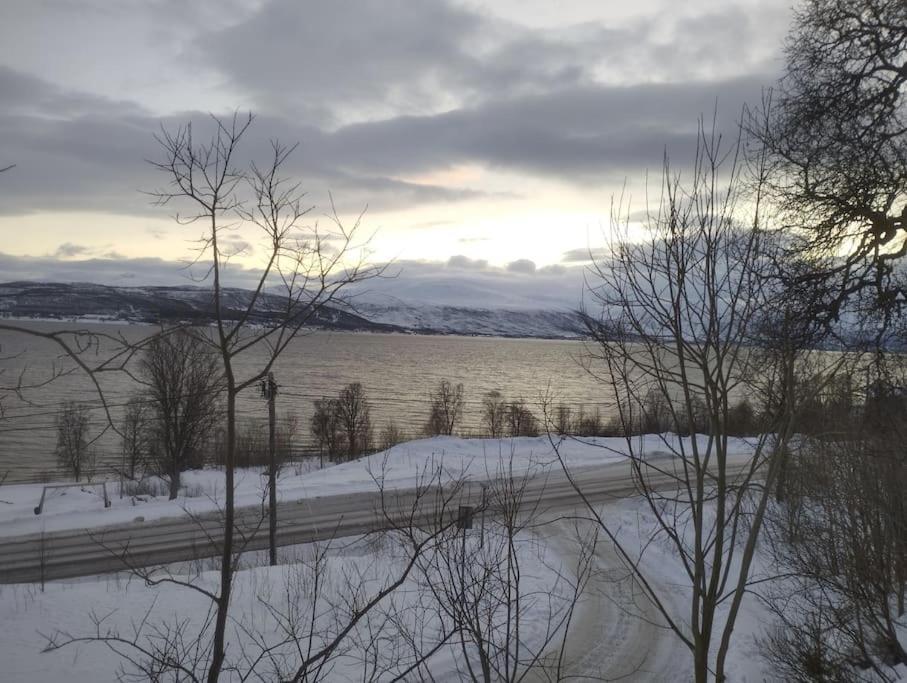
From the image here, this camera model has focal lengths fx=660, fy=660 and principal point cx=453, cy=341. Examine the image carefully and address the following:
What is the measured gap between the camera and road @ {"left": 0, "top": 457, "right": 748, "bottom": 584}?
60.6 feet

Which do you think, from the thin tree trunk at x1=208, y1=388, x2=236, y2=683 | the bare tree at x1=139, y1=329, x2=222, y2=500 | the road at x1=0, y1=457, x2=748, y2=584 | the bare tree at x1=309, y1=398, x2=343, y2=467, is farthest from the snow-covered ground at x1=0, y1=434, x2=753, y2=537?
the thin tree trunk at x1=208, y1=388, x2=236, y2=683

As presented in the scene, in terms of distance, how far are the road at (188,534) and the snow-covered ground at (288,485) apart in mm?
932

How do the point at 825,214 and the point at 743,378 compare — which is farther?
the point at 825,214

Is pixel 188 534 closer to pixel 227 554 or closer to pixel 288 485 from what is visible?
pixel 288 485

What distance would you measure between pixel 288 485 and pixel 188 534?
7.76 meters

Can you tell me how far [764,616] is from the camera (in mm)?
14195

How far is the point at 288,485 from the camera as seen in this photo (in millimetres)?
29297

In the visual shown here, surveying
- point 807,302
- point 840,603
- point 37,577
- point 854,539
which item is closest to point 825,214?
point 807,302

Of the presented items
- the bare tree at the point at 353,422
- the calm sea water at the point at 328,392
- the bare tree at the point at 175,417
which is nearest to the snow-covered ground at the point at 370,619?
the calm sea water at the point at 328,392

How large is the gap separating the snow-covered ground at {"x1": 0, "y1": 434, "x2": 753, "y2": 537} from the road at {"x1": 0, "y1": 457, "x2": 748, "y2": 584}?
93cm

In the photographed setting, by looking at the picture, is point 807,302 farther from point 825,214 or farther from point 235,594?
point 235,594

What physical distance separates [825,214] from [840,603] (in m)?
6.12

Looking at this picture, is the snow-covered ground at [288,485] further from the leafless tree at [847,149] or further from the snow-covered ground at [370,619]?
the leafless tree at [847,149]

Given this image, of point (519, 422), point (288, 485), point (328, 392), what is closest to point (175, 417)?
point (288, 485)
